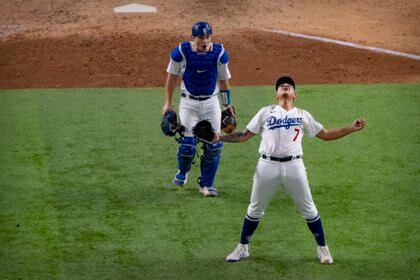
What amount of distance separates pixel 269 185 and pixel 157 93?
25.0 ft

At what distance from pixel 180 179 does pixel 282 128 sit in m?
3.06

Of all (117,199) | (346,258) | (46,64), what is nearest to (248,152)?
(117,199)

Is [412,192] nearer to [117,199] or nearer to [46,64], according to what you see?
[117,199]

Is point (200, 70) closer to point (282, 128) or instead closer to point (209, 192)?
point (209, 192)

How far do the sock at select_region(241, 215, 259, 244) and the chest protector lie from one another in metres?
2.51

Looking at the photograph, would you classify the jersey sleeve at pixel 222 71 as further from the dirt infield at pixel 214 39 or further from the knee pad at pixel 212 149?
the dirt infield at pixel 214 39

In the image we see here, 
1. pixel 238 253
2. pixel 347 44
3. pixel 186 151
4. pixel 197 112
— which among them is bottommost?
pixel 347 44

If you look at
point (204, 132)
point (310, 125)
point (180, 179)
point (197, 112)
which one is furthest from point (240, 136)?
point (180, 179)

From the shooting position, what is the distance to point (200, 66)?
1213 centimetres

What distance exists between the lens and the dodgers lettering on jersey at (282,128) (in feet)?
32.6

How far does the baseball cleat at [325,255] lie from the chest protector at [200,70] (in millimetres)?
2883

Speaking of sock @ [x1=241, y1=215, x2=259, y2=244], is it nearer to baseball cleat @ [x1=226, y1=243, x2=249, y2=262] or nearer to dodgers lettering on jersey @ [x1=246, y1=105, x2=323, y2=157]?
baseball cleat @ [x1=226, y1=243, x2=249, y2=262]

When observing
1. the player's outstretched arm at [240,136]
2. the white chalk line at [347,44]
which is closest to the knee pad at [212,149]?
the player's outstretched arm at [240,136]

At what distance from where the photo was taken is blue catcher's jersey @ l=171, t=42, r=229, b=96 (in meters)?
12.1
